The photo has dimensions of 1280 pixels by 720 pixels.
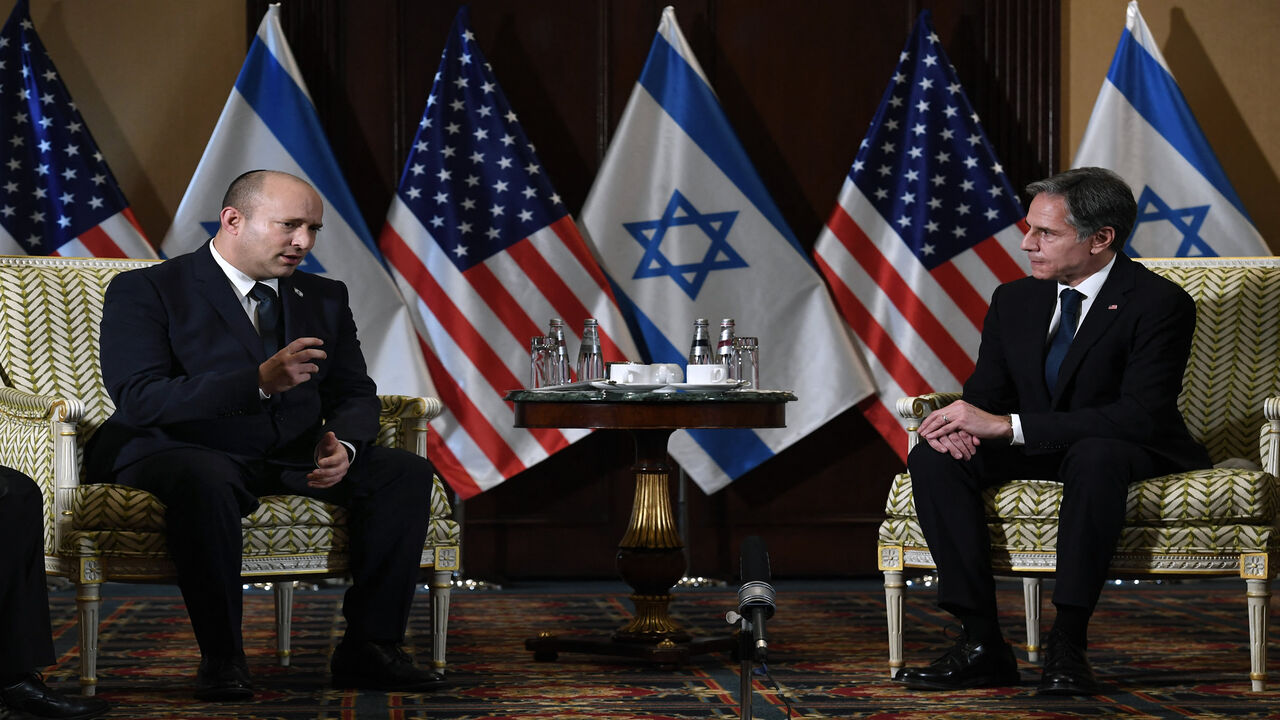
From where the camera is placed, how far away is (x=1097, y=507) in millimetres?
3176

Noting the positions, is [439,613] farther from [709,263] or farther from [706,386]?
[709,263]

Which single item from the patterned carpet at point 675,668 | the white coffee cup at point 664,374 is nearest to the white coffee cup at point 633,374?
the white coffee cup at point 664,374

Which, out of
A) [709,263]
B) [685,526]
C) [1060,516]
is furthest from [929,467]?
[685,526]

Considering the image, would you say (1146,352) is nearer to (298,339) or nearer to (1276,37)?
(298,339)

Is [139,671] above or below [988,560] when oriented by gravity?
below

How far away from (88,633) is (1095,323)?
8.07 feet

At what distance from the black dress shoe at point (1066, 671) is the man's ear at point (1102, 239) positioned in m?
1.00

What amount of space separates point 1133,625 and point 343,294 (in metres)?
2.60

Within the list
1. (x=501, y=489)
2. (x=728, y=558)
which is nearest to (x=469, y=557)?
(x=501, y=489)

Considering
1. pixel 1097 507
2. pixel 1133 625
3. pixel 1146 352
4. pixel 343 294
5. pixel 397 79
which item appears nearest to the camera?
pixel 1097 507

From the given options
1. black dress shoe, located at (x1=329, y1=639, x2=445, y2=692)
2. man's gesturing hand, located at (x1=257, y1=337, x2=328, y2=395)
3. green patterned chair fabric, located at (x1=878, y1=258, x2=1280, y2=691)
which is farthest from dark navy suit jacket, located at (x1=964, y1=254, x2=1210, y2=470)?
man's gesturing hand, located at (x1=257, y1=337, x2=328, y2=395)

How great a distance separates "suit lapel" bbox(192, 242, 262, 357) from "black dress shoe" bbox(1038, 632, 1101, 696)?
6.45 feet

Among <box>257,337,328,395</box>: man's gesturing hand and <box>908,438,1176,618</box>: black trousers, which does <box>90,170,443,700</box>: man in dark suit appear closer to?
<box>257,337,328,395</box>: man's gesturing hand

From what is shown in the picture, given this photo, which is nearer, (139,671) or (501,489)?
(139,671)
